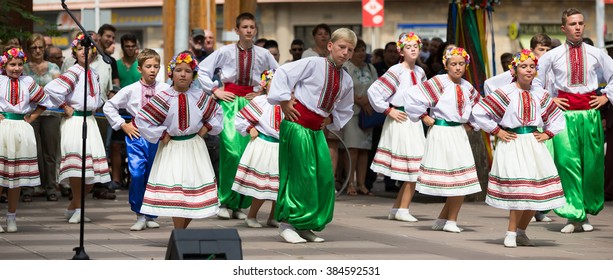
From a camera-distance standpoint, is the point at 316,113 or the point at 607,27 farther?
the point at 607,27

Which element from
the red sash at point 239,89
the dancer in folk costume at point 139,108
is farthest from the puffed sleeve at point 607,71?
the dancer in folk costume at point 139,108

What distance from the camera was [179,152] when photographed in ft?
37.0

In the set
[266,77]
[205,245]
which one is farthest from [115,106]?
[205,245]

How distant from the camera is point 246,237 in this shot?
11961mm

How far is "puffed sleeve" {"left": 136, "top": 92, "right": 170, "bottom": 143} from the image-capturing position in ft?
36.9

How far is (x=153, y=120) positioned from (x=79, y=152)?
8.41 feet

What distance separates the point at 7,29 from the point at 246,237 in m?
3.60

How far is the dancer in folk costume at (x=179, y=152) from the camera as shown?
36.8 ft

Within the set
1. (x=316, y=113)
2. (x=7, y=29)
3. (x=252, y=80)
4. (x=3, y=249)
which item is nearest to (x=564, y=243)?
(x=316, y=113)

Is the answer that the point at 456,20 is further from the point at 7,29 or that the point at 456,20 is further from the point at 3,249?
the point at 3,249

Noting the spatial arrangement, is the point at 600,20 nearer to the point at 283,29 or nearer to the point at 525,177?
the point at 283,29

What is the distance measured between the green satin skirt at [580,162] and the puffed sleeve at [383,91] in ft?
6.49

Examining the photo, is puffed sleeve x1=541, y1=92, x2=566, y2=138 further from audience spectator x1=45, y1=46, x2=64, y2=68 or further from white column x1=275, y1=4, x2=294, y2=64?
white column x1=275, y1=4, x2=294, y2=64

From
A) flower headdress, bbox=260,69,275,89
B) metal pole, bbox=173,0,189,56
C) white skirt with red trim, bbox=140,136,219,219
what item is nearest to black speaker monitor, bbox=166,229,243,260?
white skirt with red trim, bbox=140,136,219,219
